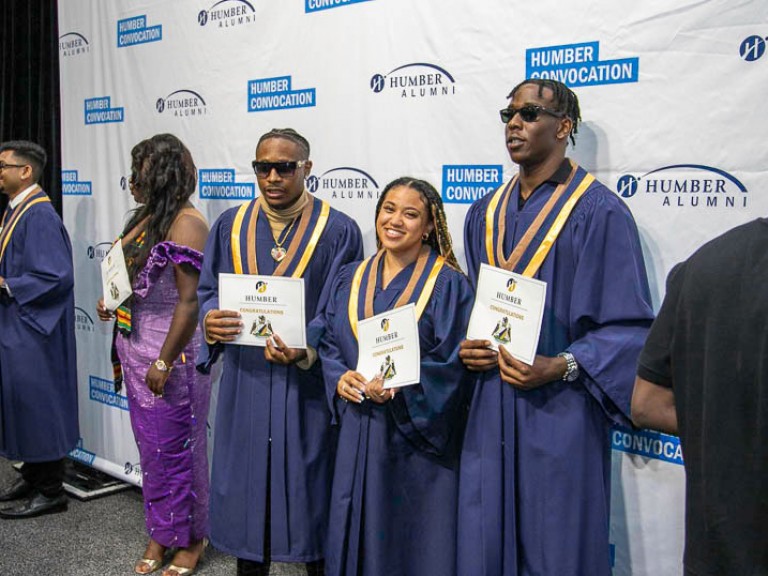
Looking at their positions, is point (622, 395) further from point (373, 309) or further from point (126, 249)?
point (126, 249)

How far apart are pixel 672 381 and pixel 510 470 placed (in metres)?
1.00

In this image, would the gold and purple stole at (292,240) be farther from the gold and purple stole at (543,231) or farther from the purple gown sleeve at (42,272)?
the purple gown sleeve at (42,272)

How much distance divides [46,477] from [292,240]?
2.30m

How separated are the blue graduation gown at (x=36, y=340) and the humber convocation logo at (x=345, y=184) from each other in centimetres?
140

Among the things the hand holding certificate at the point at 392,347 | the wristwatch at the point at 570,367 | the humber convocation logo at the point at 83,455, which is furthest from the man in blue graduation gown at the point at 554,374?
the humber convocation logo at the point at 83,455

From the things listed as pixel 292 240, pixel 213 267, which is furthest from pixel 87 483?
pixel 292 240

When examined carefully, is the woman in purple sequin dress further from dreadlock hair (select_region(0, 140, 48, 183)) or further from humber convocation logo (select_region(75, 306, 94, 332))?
humber convocation logo (select_region(75, 306, 94, 332))

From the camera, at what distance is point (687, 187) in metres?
2.59

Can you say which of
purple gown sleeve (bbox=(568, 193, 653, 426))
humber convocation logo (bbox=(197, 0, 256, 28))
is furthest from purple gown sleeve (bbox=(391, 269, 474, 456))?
humber convocation logo (bbox=(197, 0, 256, 28))

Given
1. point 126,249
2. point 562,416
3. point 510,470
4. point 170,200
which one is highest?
point 170,200

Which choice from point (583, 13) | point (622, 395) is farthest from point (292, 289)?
point (583, 13)

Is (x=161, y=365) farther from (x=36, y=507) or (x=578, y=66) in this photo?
(x=578, y=66)

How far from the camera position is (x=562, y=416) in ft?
7.64

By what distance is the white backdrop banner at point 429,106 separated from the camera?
8.33 feet
